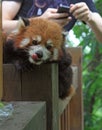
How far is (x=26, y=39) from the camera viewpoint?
5.78 feet

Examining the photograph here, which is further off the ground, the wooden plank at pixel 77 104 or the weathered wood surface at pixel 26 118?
the weathered wood surface at pixel 26 118

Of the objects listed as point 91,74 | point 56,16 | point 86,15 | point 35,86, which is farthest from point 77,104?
point 91,74

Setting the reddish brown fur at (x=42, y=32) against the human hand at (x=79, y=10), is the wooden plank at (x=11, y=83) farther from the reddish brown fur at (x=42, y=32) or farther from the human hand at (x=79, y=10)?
the human hand at (x=79, y=10)

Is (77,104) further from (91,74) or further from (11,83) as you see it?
(91,74)

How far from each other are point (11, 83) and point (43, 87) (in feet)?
0.37

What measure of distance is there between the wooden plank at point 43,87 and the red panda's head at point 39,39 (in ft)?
0.84

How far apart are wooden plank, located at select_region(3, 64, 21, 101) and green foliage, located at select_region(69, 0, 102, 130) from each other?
102 inches

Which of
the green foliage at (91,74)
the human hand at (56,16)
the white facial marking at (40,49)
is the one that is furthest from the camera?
the green foliage at (91,74)

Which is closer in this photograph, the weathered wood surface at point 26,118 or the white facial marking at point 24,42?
the weathered wood surface at point 26,118

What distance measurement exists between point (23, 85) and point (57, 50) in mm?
434

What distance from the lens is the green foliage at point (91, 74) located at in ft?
13.7

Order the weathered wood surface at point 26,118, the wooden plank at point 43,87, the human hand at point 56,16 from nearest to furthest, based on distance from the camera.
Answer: the weathered wood surface at point 26,118 < the wooden plank at point 43,87 < the human hand at point 56,16

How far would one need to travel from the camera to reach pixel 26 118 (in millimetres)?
918

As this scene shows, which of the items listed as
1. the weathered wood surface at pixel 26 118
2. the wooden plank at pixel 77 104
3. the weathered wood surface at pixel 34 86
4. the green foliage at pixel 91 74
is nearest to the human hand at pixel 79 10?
the wooden plank at pixel 77 104
